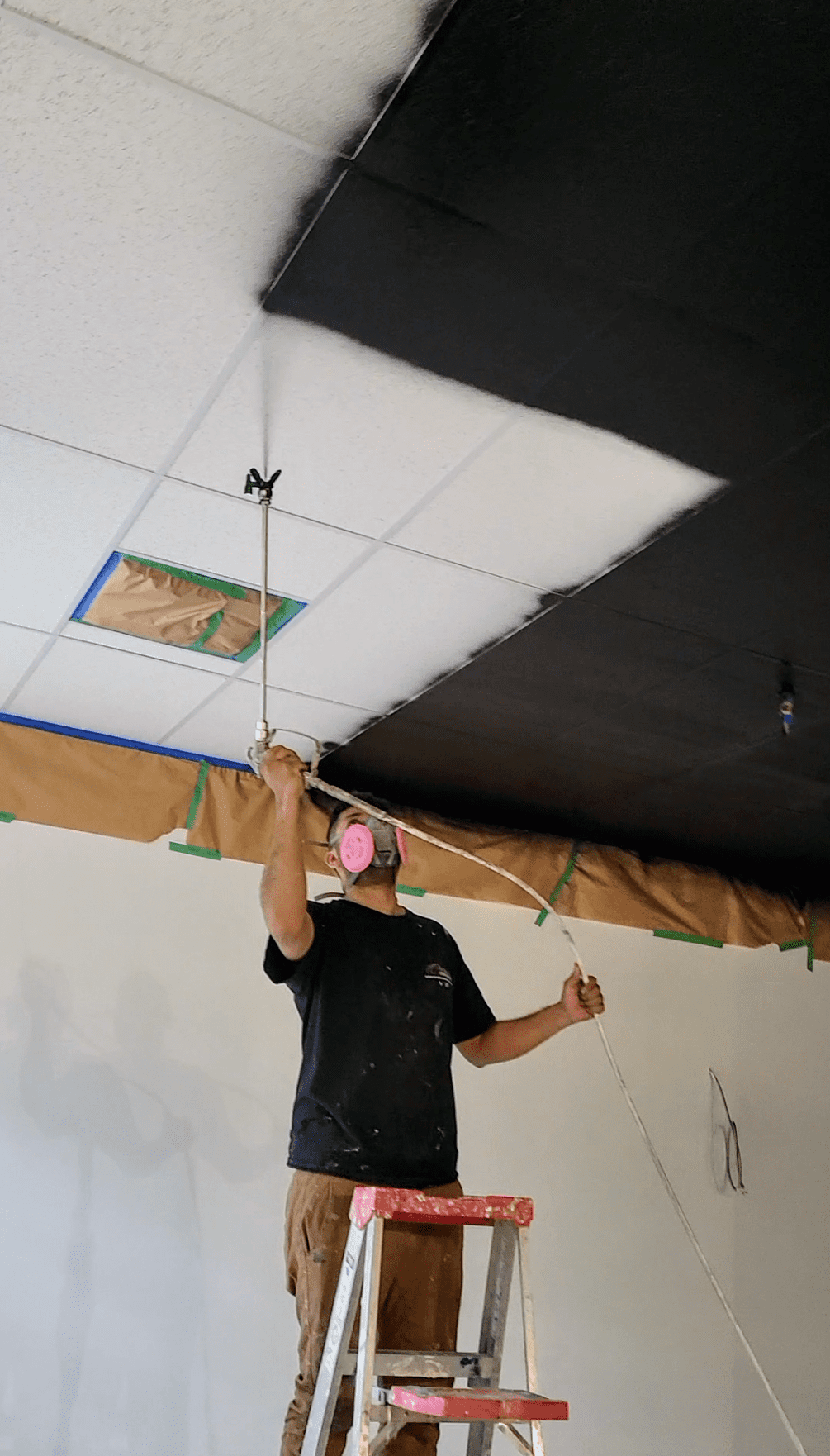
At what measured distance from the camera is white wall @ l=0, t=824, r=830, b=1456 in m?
3.50

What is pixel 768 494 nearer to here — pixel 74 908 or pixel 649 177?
pixel 649 177

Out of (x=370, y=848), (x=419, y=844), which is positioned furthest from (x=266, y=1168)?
(x=370, y=848)

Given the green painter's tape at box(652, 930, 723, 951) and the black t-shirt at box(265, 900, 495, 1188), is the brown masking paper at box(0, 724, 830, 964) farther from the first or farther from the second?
the black t-shirt at box(265, 900, 495, 1188)

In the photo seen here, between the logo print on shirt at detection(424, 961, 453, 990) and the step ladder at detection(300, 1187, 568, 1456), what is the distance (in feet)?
1.55

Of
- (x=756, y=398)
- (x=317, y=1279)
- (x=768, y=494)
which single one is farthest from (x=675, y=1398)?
(x=756, y=398)

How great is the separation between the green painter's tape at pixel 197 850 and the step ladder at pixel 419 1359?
2087mm

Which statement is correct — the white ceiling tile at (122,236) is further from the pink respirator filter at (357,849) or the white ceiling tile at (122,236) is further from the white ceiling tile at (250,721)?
the white ceiling tile at (250,721)

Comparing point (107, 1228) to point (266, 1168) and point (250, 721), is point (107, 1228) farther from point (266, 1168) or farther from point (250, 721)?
point (250, 721)

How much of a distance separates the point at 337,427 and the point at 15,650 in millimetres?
1522

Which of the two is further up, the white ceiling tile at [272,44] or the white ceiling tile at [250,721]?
the white ceiling tile at [272,44]

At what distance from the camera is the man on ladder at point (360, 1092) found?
217 centimetres

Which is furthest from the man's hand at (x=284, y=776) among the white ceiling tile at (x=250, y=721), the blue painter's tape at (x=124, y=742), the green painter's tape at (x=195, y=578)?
the blue painter's tape at (x=124, y=742)

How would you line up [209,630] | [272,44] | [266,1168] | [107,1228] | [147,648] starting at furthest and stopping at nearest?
[266,1168], [107,1228], [147,648], [209,630], [272,44]

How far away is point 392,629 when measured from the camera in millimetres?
3191
